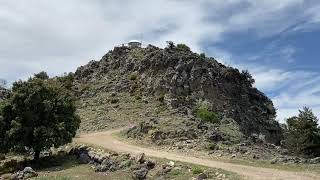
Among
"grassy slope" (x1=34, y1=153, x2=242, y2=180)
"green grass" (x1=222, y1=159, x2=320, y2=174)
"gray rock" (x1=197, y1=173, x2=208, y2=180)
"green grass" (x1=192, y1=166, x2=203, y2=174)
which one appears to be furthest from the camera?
"green grass" (x1=222, y1=159, x2=320, y2=174)

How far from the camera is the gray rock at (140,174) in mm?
31352

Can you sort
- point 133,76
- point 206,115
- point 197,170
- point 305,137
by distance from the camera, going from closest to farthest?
point 197,170
point 305,137
point 206,115
point 133,76

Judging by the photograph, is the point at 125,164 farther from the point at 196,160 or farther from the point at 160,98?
the point at 160,98

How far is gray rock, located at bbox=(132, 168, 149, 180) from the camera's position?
31352mm

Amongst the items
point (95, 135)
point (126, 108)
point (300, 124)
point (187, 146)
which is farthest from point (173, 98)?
point (187, 146)

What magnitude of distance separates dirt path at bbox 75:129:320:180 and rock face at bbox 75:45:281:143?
15.4 metres

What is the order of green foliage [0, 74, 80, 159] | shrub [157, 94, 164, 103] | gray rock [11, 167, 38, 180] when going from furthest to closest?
shrub [157, 94, 164, 103] → green foliage [0, 74, 80, 159] → gray rock [11, 167, 38, 180]

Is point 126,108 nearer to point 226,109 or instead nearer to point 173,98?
point 173,98

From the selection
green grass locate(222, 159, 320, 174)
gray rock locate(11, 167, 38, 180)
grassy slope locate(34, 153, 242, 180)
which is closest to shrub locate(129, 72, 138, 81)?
grassy slope locate(34, 153, 242, 180)

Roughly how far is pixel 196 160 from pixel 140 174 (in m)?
5.16

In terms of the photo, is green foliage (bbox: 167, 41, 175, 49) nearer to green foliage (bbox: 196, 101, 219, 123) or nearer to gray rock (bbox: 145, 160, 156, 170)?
green foliage (bbox: 196, 101, 219, 123)

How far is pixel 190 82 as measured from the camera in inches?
2864

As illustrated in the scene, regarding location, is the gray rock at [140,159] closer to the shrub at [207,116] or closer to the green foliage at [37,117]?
the green foliage at [37,117]

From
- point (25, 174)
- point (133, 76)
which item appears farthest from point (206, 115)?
point (25, 174)
